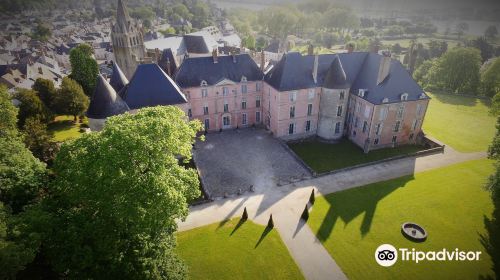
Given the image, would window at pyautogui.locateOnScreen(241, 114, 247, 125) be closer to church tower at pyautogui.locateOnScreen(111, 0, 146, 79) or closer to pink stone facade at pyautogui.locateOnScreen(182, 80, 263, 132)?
pink stone facade at pyautogui.locateOnScreen(182, 80, 263, 132)

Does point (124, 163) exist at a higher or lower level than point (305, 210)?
higher

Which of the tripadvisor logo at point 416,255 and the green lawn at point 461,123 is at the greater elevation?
the green lawn at point 461,123

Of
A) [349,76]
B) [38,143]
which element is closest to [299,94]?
[349,76]

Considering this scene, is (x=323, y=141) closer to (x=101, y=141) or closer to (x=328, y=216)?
(x=328, y=216)

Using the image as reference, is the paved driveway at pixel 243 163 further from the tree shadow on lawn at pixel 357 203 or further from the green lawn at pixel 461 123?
the green lawn at pixel 461 123

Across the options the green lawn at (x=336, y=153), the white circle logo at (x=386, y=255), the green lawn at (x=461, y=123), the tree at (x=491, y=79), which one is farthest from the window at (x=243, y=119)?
the tree at (x=491, y=79)

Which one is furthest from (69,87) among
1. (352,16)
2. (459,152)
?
(352,16)
